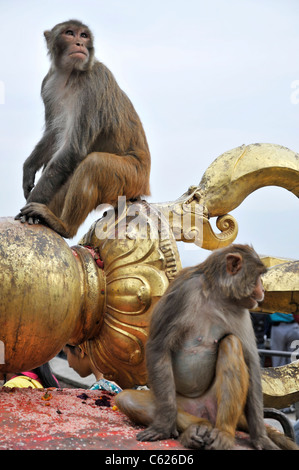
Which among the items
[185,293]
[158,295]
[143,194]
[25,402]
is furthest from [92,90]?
[25,402]

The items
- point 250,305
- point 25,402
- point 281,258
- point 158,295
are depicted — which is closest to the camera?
point 250,305

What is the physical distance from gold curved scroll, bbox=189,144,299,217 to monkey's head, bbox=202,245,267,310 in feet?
3.40

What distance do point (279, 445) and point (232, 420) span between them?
0.90 feet

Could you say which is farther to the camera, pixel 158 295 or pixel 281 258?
pixel 281 258

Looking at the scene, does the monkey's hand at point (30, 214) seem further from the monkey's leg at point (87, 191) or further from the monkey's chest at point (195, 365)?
the monkey's chest at point (195, 365)

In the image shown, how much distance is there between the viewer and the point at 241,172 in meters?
3.06

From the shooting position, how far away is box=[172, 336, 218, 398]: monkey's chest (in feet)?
6.60

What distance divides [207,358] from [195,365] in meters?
0.05

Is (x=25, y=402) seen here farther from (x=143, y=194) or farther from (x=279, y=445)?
(x=143, y=194)

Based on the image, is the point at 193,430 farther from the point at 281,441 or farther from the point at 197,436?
the point at 281,441

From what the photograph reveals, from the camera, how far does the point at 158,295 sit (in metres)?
2.59

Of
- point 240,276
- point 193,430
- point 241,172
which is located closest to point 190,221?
point 241,172
